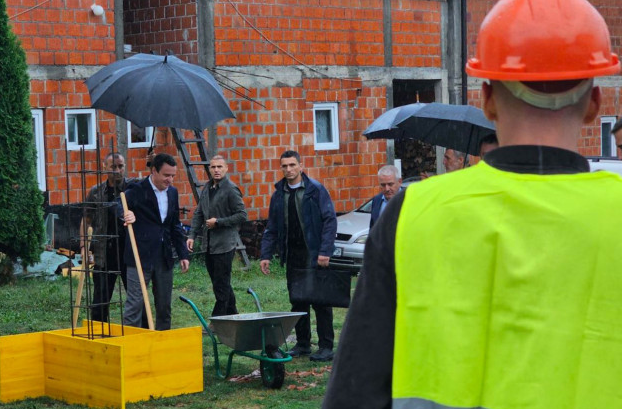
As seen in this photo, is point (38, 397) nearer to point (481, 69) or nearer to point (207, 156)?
point (481, 69)

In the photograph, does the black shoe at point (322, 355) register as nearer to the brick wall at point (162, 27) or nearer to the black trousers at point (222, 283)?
the black trousers at point (222, 283)

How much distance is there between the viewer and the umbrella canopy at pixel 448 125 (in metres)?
11.6

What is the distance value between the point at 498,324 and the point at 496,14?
1.89 feet

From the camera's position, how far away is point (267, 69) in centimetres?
1873

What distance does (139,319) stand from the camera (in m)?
10.4

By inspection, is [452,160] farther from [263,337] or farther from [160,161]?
[160,161]

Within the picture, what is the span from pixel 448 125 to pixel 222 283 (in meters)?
2.86

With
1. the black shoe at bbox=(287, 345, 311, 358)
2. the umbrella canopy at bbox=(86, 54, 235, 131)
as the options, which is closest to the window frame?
the umbrella canopy at bbox=(86, 54, 235, 131)

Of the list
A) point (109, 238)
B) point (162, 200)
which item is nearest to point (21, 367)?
point (109, 238)

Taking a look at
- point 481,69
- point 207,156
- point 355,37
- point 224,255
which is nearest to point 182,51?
point 207,156

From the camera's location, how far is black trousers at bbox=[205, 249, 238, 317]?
11523 millimetres

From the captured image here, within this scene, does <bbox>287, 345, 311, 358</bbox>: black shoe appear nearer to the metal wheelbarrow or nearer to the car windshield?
the metal wheelbarrow

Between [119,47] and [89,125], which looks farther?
[119,47]

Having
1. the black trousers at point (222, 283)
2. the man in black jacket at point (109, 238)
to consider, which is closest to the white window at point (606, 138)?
the black trousers at point (222, 283)
